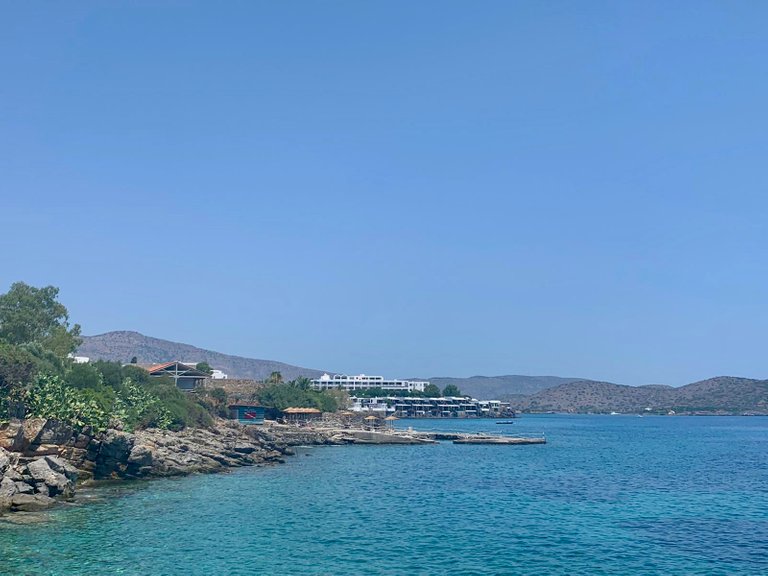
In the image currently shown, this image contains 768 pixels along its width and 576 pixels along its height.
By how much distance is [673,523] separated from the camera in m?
52.3

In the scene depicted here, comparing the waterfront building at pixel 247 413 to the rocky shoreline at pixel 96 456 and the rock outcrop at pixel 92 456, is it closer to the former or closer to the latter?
the rocky shoreline at pixel 96 456

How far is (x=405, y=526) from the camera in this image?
5038 centimetres

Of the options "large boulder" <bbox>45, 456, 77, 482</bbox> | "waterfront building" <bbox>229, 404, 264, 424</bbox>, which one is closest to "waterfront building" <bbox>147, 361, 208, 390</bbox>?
"waterfront building" <bbox>229, 404, 264, 424</bbox>

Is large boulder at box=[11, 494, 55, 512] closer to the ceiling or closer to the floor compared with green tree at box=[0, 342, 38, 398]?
closer to the floor

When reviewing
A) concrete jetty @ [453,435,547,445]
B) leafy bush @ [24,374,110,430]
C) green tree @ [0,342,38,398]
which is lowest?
concrete jetty @ [453,435,547,445]

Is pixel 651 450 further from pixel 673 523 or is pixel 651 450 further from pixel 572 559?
pixel 572 559

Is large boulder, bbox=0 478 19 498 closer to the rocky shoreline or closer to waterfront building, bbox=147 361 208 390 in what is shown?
the rocky shoreline

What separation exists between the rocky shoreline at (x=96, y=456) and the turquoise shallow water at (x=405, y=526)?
3713mm

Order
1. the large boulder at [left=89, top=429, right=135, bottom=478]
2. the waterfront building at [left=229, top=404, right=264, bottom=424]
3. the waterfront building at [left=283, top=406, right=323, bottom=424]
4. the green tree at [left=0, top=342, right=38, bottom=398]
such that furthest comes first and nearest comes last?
the waterfront building at [left=283, top=406, right=323, bottom=424] < the waterfront building at [left=229, top=404, right=264, bottom=424] < the green tree at [left=0, top=342, right=38, bottom=398] < the large boulder at [left=89, top=429, right=135, bottom=478]

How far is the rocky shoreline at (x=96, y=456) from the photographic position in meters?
52.6

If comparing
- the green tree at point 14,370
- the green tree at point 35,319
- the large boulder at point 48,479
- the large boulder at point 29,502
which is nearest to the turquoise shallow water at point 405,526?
the large boulder at point 29,502

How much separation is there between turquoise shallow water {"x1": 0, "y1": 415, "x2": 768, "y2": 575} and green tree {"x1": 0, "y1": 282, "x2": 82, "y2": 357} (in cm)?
5275

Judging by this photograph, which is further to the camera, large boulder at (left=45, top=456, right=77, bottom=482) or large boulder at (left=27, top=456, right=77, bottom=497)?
large boulder at (left=45, top=456, right=77, bottom=482)

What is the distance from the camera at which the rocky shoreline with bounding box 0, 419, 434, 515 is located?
172 ft
